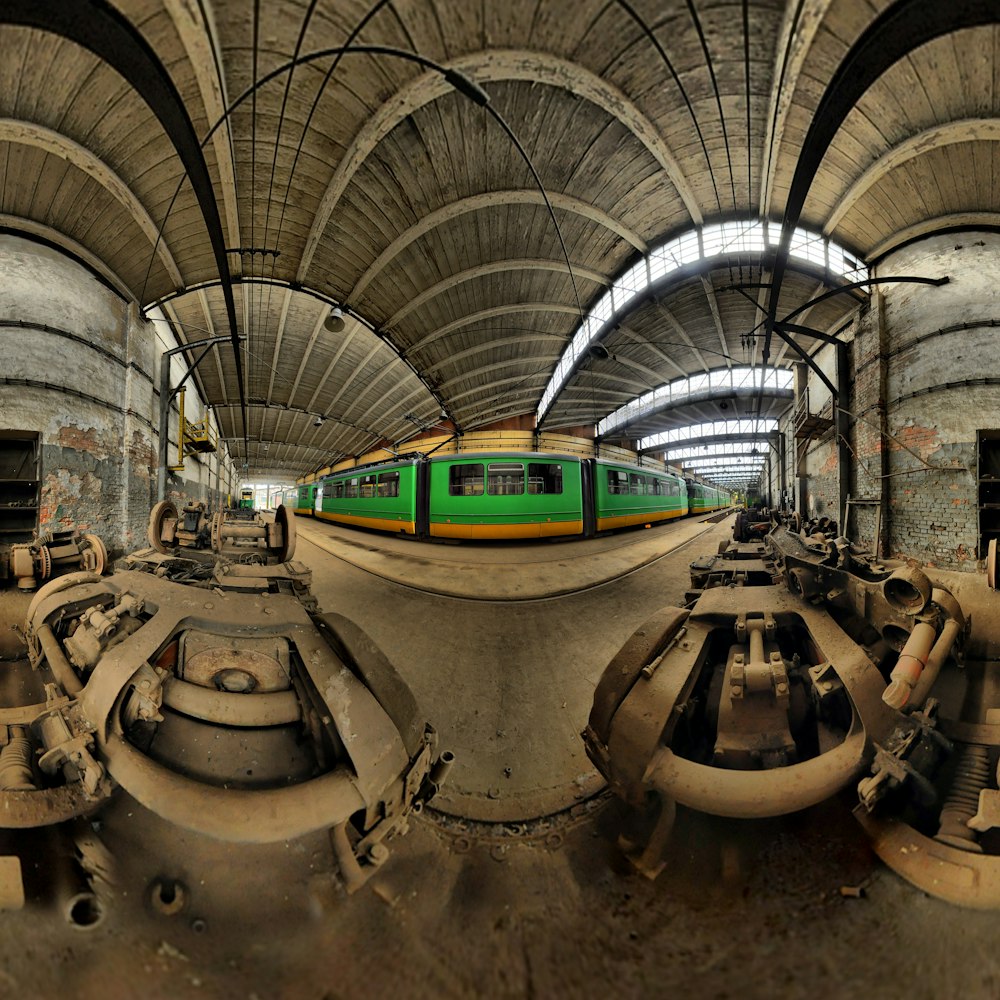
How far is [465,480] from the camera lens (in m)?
7.49

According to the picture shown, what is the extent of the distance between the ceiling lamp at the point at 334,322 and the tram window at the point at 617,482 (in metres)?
6.84

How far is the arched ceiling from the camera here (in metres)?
3.40

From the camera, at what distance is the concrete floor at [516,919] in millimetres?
879

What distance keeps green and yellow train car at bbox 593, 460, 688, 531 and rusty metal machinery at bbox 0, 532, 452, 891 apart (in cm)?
774

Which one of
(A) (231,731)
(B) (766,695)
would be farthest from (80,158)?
(B) (766,695)

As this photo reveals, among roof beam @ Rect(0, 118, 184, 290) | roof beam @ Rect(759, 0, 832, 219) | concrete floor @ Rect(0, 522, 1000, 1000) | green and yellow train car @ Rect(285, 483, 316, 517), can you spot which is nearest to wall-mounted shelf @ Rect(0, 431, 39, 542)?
roof beam @ Rect(0, 118, 184, 290)

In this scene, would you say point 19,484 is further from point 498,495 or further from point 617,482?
point 617,482

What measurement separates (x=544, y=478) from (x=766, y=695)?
19.9 feet

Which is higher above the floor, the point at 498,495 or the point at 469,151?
the point at 469,151

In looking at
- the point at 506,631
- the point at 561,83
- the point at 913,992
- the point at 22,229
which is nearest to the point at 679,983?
the point at 913,992

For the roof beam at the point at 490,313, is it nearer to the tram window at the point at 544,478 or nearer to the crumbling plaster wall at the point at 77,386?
the tram window at the point at 544,478

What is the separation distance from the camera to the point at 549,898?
1.13m

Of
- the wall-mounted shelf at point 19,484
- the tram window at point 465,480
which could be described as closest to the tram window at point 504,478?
the tram window at point 465,480

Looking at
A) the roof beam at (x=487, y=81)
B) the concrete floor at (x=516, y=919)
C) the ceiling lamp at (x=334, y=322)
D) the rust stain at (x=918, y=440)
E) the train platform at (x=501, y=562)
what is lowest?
the concrete floor at (x=516, y=919)
